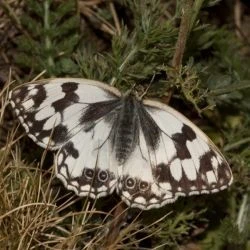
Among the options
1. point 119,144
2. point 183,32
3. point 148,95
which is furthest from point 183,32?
point 119,144

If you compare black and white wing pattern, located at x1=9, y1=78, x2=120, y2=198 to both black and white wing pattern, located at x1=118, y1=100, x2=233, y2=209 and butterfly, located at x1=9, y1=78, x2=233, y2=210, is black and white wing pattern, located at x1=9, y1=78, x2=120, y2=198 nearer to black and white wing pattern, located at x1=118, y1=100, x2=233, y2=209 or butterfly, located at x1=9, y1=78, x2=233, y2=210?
butterfly, located at x1=9, y1=78, x2=233, y2=210

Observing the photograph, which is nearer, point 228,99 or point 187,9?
point 187,9

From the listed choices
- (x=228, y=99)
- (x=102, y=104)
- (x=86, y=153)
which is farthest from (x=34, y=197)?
(x=228, y=99)

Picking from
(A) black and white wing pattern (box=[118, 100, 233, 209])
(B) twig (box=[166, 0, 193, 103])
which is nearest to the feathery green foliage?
(B) twig (box=[166, 0, 193, 103])

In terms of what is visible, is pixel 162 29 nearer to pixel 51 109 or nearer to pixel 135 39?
pixel 135 39

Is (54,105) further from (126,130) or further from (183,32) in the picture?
(183,32)

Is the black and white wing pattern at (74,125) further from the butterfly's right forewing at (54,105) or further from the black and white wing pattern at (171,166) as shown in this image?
the black and white wing pattern at (171,166)

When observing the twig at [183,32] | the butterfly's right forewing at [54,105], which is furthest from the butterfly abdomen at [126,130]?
the twig at [183,32]

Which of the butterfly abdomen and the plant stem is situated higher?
the plant stem
